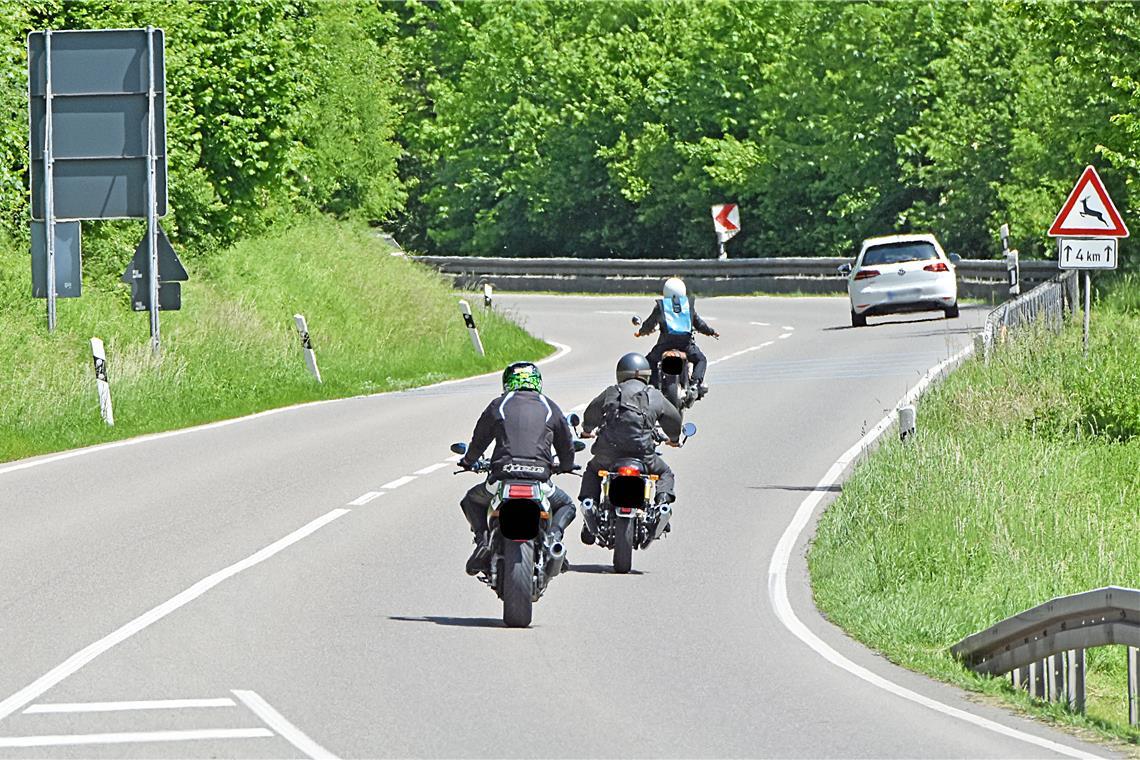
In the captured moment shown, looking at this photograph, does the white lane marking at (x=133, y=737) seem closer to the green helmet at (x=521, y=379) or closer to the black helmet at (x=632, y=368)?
the green helmet at (x=521, y=379)

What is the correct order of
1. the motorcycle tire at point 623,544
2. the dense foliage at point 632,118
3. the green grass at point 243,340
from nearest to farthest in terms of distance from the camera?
the motorcycle tire at point 623,544 < the green grass at point 243,340 < the dense foliage at point 632,118

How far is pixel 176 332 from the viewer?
3048 cm

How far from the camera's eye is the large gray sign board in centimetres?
2680

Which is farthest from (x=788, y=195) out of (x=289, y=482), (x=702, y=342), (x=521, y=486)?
(x=521, y=486)

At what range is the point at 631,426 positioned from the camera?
14.3 meters

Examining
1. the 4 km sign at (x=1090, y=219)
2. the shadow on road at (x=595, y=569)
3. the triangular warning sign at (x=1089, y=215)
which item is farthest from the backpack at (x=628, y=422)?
the triangular warning sign at (x=1089, y=215)

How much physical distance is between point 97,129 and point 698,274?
31715 mm

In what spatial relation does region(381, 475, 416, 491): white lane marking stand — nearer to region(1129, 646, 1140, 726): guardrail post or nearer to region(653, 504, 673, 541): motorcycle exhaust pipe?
region(653, 504, 673, 541): motorcycle exhaust pipe

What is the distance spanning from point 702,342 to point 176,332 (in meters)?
11.7

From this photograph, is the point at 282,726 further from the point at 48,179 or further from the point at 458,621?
the point at 48,179

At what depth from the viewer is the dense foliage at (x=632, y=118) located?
37.8m

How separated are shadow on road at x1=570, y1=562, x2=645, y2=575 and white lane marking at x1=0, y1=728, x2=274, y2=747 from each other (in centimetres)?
570

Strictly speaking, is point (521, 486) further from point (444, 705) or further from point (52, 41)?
point (52, 41)

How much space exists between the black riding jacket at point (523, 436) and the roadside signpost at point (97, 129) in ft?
49.6
